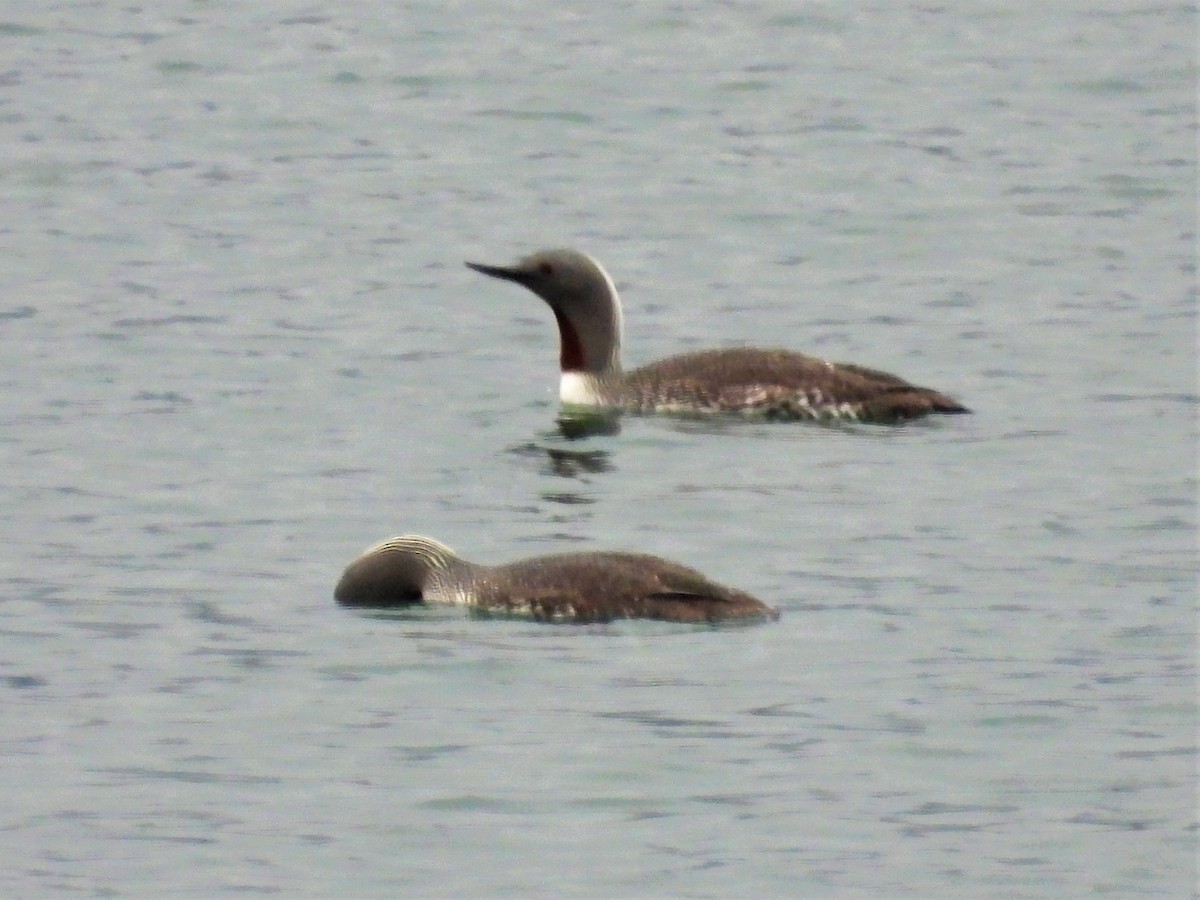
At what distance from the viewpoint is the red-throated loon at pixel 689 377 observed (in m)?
14.7

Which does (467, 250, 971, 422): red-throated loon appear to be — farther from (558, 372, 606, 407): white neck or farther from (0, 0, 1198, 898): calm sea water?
(0, 0, 1198, 898): calm sea water

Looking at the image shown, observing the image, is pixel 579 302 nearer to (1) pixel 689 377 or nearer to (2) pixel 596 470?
(1) pixel 689 377

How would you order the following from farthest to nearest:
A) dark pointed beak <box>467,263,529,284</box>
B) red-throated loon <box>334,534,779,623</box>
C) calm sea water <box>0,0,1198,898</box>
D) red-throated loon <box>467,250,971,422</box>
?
1. dark pointed beak <box>467,263,529,284</box>
2. red-throated loon <box>467,250,971,422</box>
3. red-throated loon <box>334,534,779,623</box>
4. calm sea water <box>0,0,1198,898</box>

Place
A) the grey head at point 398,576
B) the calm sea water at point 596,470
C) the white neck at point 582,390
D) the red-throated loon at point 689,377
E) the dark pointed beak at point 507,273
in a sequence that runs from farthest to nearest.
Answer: the white neck at point 582,390
the dark pointed beak at point 507,273
the red-throated loon at point 689,377
the grey head at point 398,576
the calm sea water at point 596,470

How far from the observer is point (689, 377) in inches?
598

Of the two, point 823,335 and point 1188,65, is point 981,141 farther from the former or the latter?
point 823,335

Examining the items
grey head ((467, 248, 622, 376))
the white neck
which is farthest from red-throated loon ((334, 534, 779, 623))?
grey head ((467, 248, 622, 376))

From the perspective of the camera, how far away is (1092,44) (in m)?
27.1

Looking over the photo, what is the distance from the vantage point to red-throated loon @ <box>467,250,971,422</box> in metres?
14.7

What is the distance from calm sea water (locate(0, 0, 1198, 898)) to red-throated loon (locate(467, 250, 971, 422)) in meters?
0.19

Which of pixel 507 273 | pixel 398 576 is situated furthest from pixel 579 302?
pixel 398 576

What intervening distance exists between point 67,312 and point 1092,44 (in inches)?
463

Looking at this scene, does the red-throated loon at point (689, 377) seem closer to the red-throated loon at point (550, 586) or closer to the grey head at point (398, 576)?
the red-throated loon at point (550, 586)

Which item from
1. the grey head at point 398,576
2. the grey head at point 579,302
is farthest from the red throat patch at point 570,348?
the grey head at point 398,576
